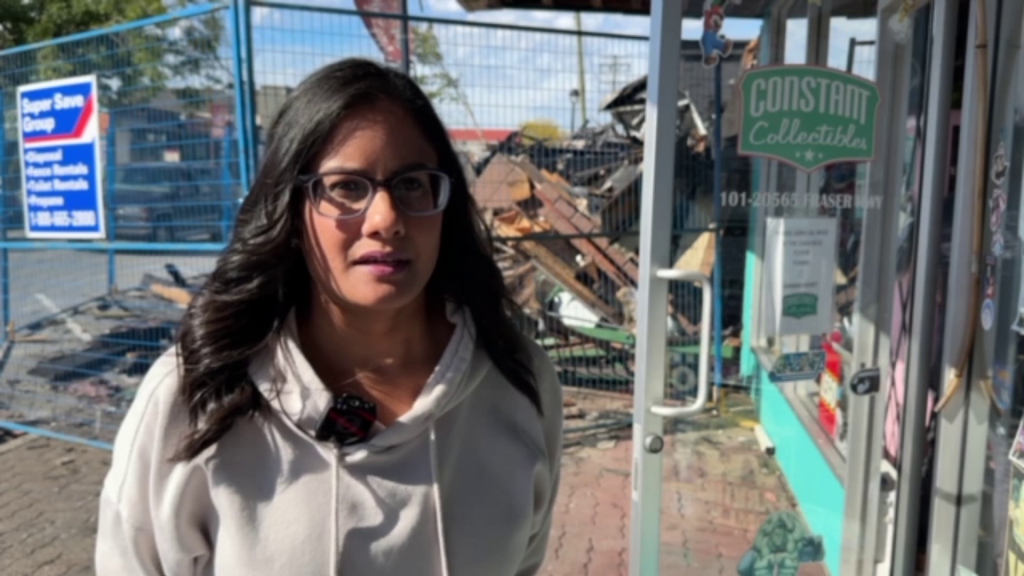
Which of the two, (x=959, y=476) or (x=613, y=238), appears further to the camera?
(x=613, y=238)

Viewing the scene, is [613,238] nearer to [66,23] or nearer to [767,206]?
[767,206]

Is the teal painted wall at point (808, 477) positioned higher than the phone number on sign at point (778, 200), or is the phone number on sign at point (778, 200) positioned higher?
the phone number on sign at point (778, 200)

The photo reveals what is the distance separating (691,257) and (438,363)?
1.03 meters

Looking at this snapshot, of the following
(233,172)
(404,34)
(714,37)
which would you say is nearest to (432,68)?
(404,34)

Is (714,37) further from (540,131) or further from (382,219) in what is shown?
(540,131)

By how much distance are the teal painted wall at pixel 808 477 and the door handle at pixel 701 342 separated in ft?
1.27

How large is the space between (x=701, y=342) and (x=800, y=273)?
0.38m

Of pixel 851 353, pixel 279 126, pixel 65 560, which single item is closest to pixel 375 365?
pixel 279 126

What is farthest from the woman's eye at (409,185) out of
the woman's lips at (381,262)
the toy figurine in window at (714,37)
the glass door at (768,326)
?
the toy figurine in window at (714,37)

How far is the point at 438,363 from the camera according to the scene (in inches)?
58.7

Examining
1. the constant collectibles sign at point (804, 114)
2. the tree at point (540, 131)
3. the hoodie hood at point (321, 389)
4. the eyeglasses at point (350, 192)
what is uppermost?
the tree at point (540, 131)

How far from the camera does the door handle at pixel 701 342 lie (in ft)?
7.00

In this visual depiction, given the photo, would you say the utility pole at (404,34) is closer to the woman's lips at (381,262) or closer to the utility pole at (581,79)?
the utility pole at (581,79)

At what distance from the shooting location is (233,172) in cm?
420
